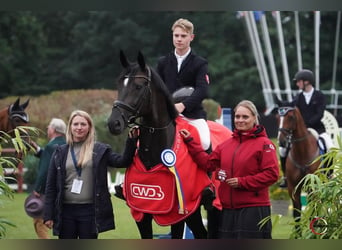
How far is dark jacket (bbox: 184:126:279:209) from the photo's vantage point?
6.60 metres

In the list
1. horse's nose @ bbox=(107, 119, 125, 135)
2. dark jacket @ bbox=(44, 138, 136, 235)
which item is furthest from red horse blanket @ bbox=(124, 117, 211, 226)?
horse's nose @ bbox=(107, 119, 125, 135)

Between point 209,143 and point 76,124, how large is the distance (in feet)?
4.12

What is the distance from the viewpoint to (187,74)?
300 inches

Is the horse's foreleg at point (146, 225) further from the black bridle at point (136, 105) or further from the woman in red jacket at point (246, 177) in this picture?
the black bridle at point (136, 105)

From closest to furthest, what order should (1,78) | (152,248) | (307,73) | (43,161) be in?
1. (152,248)
2. (43,161)
3. (307,73)
4. (1,78)

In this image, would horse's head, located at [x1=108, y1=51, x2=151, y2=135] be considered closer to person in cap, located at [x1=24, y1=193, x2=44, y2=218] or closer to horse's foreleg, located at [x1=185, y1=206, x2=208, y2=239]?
horse's foreleg, located at [x1=185, y1=206, x2=208, y2=239]

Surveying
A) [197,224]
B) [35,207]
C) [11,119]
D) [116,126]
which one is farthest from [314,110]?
[116,126]

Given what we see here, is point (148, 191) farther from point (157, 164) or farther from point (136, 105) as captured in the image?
point (136, 105)

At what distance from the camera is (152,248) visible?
4.40 metres

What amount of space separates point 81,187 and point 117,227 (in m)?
6.00

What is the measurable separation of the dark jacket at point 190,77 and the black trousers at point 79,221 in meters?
1.36

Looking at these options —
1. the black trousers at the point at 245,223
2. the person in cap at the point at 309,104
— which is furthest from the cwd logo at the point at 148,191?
the person in cap at the point at 309,104

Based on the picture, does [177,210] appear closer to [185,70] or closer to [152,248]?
[185,70]
